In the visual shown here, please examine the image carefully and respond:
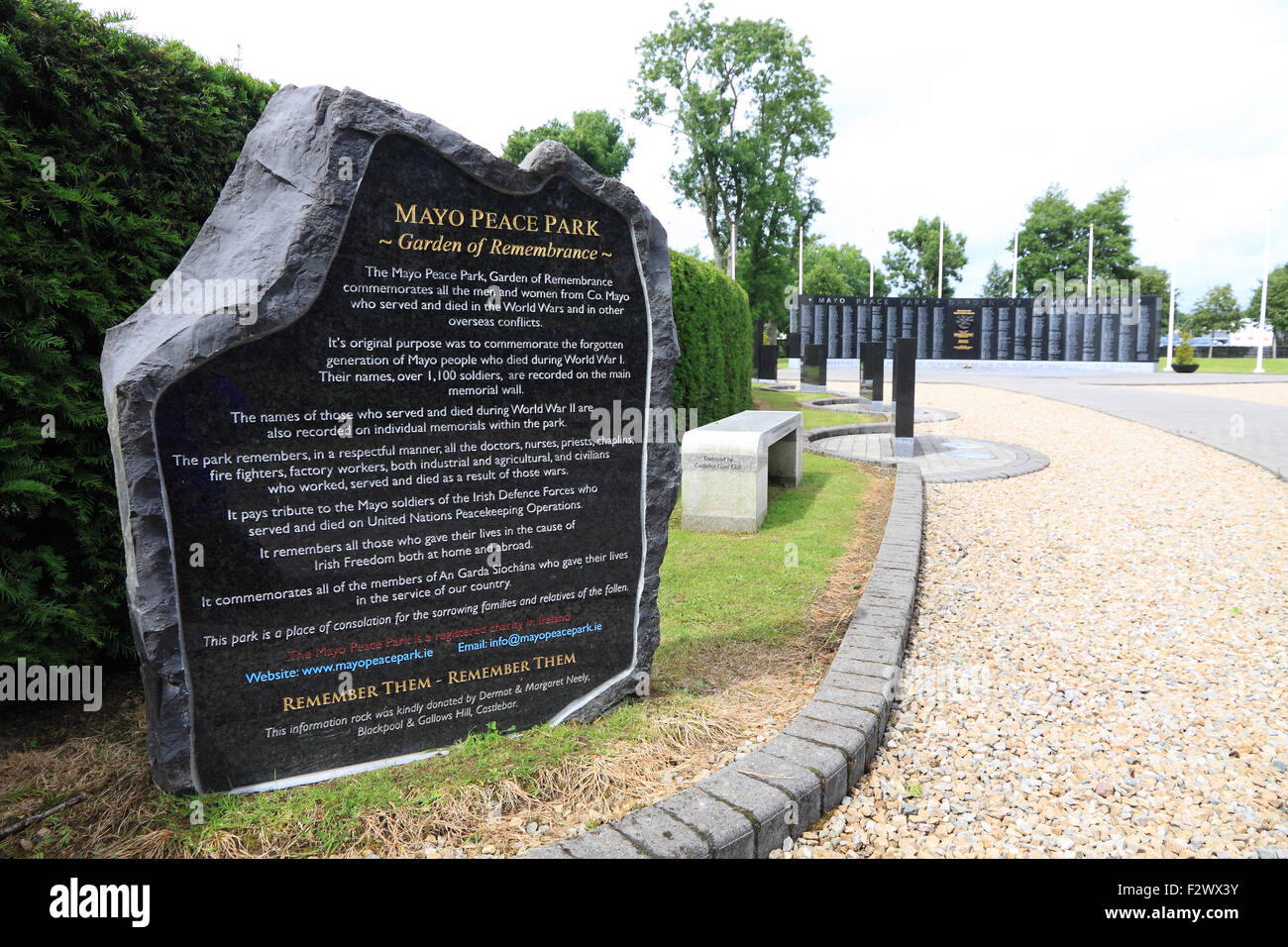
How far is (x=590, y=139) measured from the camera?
127ft

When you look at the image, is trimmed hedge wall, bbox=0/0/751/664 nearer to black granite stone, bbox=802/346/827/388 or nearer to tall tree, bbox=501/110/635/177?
black granite stone, bbox=802/346/827/388

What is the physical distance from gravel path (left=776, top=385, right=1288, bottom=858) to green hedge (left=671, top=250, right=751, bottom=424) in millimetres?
4283

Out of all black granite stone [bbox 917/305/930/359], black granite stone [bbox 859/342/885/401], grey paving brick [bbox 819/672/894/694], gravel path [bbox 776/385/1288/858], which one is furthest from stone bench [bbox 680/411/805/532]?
black granite stone [bbox 917/305/930/359]

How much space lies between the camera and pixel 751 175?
126ft

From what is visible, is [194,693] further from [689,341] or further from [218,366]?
[689,341]

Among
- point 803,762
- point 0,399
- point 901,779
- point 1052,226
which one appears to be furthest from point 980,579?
point 1052,226

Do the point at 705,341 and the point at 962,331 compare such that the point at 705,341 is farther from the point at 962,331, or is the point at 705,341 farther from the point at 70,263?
the point at 962,331

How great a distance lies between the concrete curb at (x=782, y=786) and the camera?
238 cm

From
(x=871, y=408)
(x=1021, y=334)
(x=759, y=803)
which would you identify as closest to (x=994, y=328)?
(x=1021, y=334)

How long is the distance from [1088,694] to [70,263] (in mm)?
4769

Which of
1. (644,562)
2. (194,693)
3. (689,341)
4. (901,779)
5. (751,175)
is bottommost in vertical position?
(901,779)

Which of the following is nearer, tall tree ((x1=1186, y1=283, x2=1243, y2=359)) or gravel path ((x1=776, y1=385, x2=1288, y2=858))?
gravel path ((x1=776, y1=385, x2=1288, y2=858))

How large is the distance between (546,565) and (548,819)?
0.96 meters

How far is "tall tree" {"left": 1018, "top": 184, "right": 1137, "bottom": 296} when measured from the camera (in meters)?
56.3
